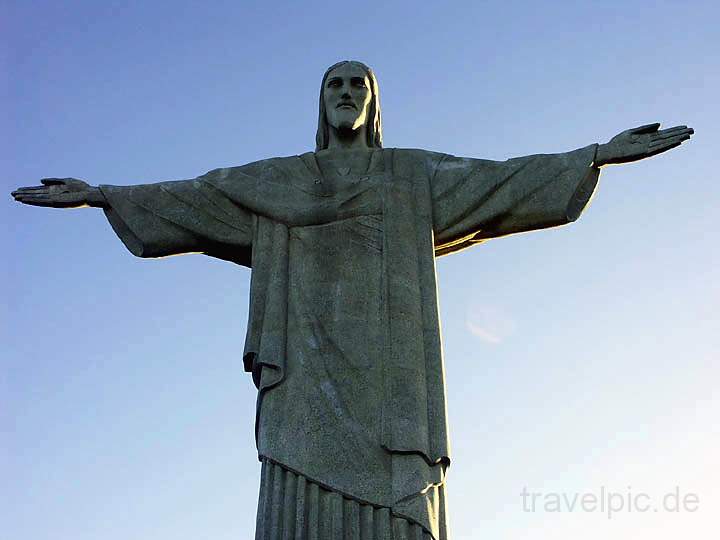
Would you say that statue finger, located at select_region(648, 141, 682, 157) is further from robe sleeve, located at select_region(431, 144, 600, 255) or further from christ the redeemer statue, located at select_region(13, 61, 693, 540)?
robe sleeve, located at select_region(431, 144, 600, 255)

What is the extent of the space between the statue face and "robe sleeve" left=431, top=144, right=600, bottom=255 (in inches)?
52.1

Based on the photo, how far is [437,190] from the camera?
1352cm

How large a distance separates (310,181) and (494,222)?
6.69 ft

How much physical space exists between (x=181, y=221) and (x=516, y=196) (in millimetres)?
3624

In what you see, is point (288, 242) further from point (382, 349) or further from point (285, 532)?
point (285, 532)

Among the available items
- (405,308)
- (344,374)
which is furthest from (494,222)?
(344,374)

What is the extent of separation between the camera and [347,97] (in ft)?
46.2

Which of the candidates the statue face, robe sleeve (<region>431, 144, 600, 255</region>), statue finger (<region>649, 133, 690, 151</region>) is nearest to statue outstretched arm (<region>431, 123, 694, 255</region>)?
robe sleeve (<region>431, 144, 600, 255</region>)

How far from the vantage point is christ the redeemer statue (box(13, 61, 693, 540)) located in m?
11.6

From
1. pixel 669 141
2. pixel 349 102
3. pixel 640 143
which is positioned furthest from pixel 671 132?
pixel 349 102

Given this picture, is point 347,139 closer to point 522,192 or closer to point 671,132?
point 522,192

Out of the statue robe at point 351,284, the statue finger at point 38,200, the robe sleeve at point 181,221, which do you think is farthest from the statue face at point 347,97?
the statue finger at point 38,200

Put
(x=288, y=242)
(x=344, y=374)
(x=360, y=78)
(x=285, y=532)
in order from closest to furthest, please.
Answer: (x=285, y=532), (x=344, y=374), (x=288, y=242), (x=360, y=78)

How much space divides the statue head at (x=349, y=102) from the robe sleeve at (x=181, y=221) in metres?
1.45
